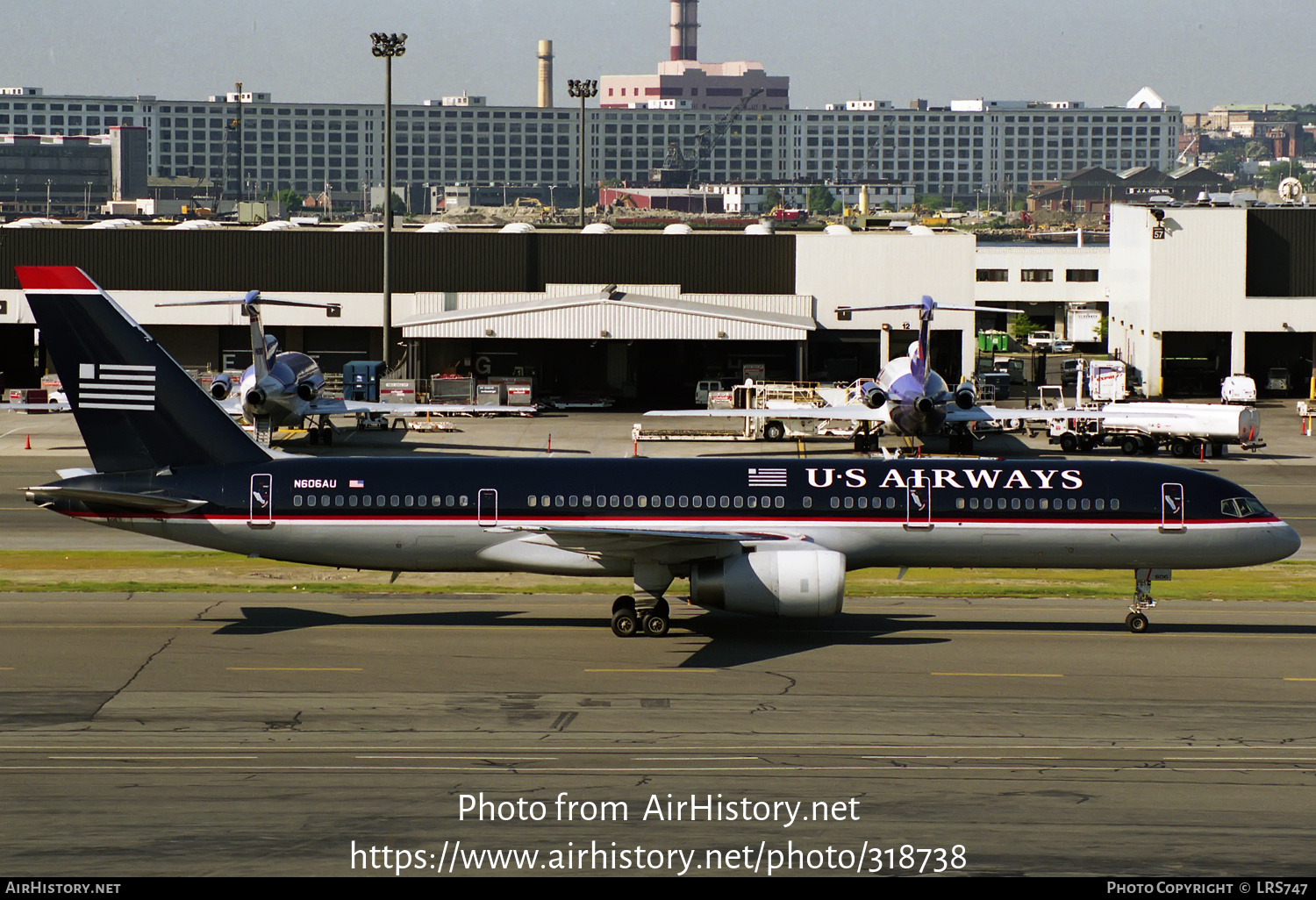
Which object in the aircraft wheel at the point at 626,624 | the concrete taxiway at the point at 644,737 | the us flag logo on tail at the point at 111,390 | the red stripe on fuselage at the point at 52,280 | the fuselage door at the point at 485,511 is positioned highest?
the red stripe on fuselage at the point at 52,280

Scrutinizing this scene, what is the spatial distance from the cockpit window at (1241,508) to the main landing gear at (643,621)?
13.6 meters

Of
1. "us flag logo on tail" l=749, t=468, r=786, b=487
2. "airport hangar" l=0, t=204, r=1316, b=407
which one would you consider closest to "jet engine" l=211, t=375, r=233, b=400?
"airport hangar" l=0, t=204, r=1316, b=407

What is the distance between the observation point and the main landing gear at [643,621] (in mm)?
33531

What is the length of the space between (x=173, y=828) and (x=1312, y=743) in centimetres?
1900

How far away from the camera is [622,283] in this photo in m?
95.2

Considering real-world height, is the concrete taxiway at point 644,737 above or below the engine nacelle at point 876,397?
below

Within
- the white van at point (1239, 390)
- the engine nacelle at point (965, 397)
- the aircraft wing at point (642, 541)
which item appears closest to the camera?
the aircraft wing at point (642, 541)

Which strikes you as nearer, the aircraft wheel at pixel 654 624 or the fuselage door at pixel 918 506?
the aircraft wheel at pixel 654 624

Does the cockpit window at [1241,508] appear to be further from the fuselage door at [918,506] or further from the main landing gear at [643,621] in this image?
the main landing gear at [643,621]

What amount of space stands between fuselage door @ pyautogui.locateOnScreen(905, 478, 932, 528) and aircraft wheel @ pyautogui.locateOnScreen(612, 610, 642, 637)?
6.58m

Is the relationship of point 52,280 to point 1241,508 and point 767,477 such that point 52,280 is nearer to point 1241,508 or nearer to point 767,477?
point 767,477

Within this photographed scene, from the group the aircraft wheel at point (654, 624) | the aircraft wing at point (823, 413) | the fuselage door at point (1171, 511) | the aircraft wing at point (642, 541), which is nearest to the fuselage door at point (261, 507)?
the aircraft wing at point (642, 541)

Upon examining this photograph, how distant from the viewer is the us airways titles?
113 feet

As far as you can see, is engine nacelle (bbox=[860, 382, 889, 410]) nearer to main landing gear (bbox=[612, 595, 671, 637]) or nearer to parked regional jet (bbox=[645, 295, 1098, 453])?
parked regional jet (bbox=[645, 295, 1098, 453])
